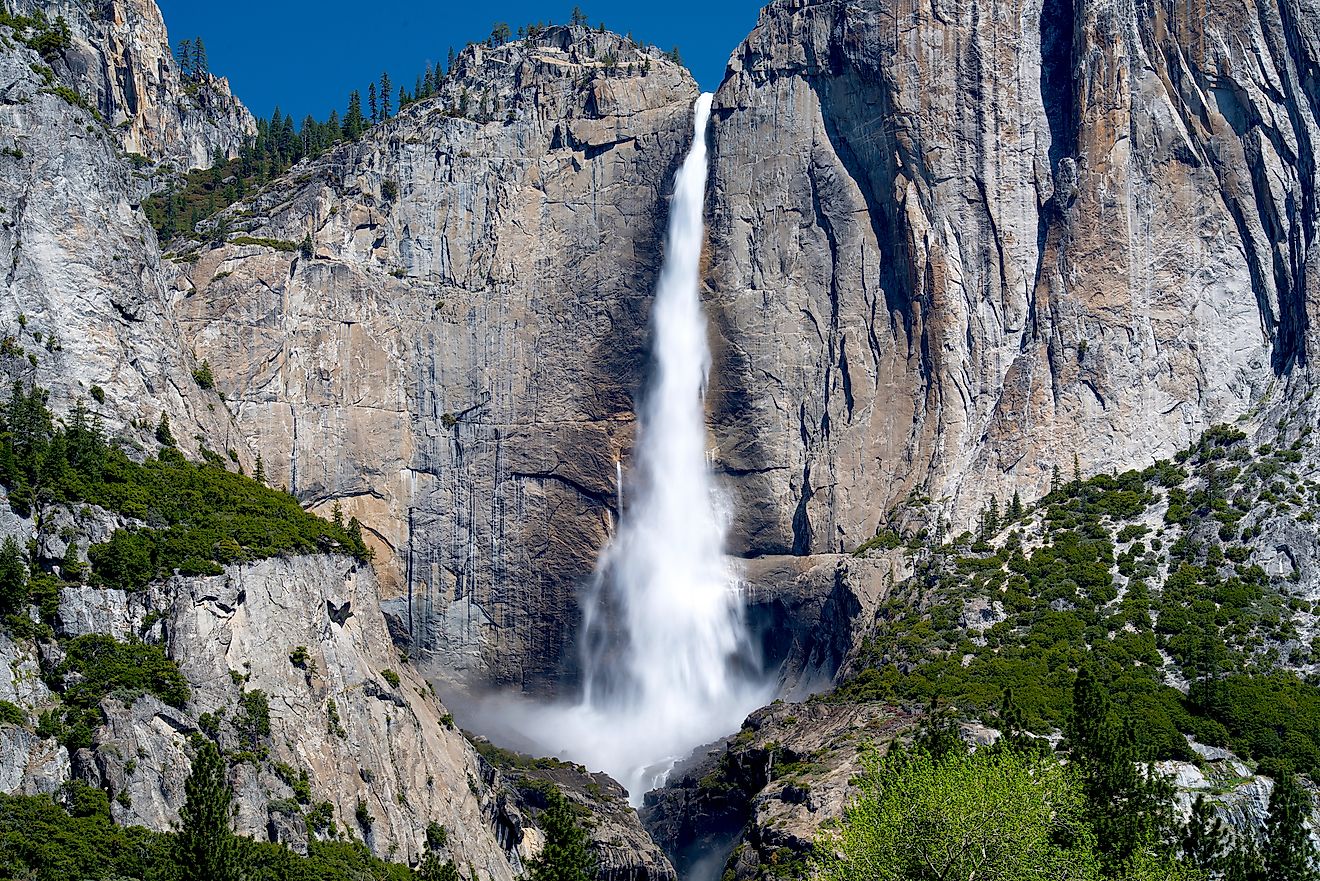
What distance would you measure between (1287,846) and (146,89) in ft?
370

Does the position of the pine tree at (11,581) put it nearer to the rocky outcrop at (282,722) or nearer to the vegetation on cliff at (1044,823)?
the rocky outcrop at (282,722)

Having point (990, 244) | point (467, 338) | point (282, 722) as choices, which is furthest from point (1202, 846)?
point (467, 338)

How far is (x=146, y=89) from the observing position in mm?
144000

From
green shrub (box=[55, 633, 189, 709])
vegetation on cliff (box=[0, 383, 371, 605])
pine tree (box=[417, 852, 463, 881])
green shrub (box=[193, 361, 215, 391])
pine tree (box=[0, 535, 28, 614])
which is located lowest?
pine tree (box=[417, 852, 463, 881])

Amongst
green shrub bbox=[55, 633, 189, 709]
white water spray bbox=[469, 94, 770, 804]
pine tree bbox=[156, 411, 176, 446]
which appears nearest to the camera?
green shrub bbox=[55, 633, 189, 709]

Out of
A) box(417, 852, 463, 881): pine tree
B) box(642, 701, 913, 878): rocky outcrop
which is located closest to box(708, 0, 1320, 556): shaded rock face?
box(642, 701, 913, 878): rocky outcrop

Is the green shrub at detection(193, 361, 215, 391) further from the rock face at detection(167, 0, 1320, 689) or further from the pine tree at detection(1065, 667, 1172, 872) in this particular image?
the pine tree at detection(1065, 667, 1172, 872)

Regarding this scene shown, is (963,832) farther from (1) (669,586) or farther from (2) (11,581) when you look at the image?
(1) (669,586)

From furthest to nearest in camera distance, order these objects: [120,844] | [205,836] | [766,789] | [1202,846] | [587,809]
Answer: [587,809] < [766,789] < [1202,846] < [120,844] < [205,836]

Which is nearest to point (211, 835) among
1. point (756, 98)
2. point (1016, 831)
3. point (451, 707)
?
point (1016, 831)

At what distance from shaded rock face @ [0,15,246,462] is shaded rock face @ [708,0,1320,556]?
1390 inches

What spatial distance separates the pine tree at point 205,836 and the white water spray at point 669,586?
160 ft

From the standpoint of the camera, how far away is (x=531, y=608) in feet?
364

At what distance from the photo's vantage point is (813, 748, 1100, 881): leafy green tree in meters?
50.7
